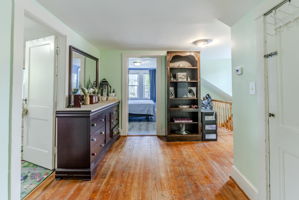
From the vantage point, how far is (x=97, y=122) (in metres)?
2.60

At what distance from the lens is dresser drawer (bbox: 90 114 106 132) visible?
7.81 feet

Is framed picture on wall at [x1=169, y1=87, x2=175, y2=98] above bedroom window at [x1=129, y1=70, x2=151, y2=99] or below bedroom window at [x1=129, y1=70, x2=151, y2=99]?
below

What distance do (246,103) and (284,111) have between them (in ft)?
1.85

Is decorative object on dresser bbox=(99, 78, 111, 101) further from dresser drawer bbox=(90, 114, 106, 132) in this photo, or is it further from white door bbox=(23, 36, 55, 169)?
white door bbox=(23, 36, 55, 169)

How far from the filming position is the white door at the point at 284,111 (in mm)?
1290

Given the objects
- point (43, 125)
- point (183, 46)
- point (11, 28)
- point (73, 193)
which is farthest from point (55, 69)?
point (183, 46)

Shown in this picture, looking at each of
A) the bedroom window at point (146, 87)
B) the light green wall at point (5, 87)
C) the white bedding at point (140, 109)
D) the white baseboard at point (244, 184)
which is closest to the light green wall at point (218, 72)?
the white bedding at point (140, 109)

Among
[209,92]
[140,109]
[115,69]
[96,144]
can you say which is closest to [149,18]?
[96,144]

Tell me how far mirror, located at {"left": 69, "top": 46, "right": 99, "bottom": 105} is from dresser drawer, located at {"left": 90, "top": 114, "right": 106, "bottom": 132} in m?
0.59

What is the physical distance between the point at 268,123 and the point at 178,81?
267 cm

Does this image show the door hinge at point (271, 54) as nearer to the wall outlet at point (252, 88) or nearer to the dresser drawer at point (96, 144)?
the wall outlet at point (252, 88)

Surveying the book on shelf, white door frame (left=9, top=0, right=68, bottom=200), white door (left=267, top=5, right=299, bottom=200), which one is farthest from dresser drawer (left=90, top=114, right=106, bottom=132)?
white door (left=267, top=5, right=299, bottom=200)

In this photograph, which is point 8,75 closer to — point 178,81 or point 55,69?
point 55,69

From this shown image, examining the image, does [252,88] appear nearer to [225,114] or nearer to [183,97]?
[183,97]
